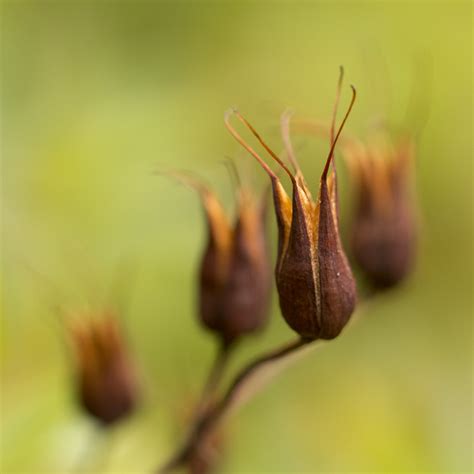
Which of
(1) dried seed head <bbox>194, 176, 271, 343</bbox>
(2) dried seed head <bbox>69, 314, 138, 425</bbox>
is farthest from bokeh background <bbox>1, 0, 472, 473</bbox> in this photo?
(1) dried seed head <bbox>194, 176, 271, 343</bbox>

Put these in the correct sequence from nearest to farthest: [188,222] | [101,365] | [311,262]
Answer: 1. [311,262]
2. [101,365]
3. [188,222]

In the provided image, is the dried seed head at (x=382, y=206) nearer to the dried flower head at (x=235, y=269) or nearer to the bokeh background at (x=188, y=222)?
the bokeh background at (x=188, y=222)

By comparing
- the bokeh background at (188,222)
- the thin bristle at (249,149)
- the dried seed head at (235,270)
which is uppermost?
the thin bristle at (249,149)

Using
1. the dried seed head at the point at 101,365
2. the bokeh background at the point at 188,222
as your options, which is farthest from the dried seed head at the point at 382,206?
the dried seed head at the point at 101,365

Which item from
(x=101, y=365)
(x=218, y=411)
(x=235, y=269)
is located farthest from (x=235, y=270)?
(x=101, y=365)

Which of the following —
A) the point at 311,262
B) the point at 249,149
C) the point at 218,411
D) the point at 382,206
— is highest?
the point at 249,149

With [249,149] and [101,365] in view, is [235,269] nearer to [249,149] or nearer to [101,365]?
[249,149]

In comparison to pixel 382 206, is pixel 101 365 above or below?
below

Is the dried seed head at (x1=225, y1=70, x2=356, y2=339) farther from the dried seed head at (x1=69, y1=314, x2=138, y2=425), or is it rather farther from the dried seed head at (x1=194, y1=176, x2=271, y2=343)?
the dried seed head at (x1=69, y1=314, x2=138, y2=425)
